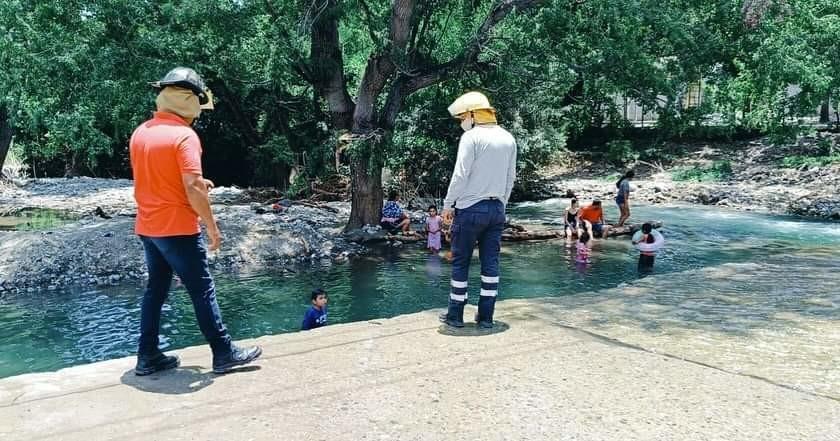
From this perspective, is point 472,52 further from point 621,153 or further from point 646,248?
point 621,153

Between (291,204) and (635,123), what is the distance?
22.3m

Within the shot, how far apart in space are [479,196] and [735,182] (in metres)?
22.2

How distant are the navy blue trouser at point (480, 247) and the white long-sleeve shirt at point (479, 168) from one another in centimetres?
9

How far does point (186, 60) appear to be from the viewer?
44.4ft

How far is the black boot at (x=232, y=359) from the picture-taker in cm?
461

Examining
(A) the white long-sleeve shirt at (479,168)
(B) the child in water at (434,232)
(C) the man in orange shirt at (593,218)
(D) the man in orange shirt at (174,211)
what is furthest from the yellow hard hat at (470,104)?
(C) the man in orange shirt at (593,218)

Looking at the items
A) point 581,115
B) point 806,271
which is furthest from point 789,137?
point 806,271

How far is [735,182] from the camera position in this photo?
2484 centimetres

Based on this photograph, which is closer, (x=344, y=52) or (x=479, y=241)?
(x=479, y=241)

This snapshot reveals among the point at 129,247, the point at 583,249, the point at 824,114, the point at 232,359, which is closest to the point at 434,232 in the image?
the point at 583,249

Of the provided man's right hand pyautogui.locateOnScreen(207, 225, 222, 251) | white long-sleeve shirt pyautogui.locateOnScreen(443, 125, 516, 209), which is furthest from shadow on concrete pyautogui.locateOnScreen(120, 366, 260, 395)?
white long-sleeve shirt pyautogui.locateOnScreen(443, 125, 516, 209)

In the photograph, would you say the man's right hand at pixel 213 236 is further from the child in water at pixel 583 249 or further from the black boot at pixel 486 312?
the child in water at pixel 583 249

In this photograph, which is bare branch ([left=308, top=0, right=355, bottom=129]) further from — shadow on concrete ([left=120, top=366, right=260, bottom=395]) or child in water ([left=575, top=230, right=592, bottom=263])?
shadow on concrete ([left=120, top=366, right=260, bottom=395])

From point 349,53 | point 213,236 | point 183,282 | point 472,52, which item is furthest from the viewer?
point 349,53
